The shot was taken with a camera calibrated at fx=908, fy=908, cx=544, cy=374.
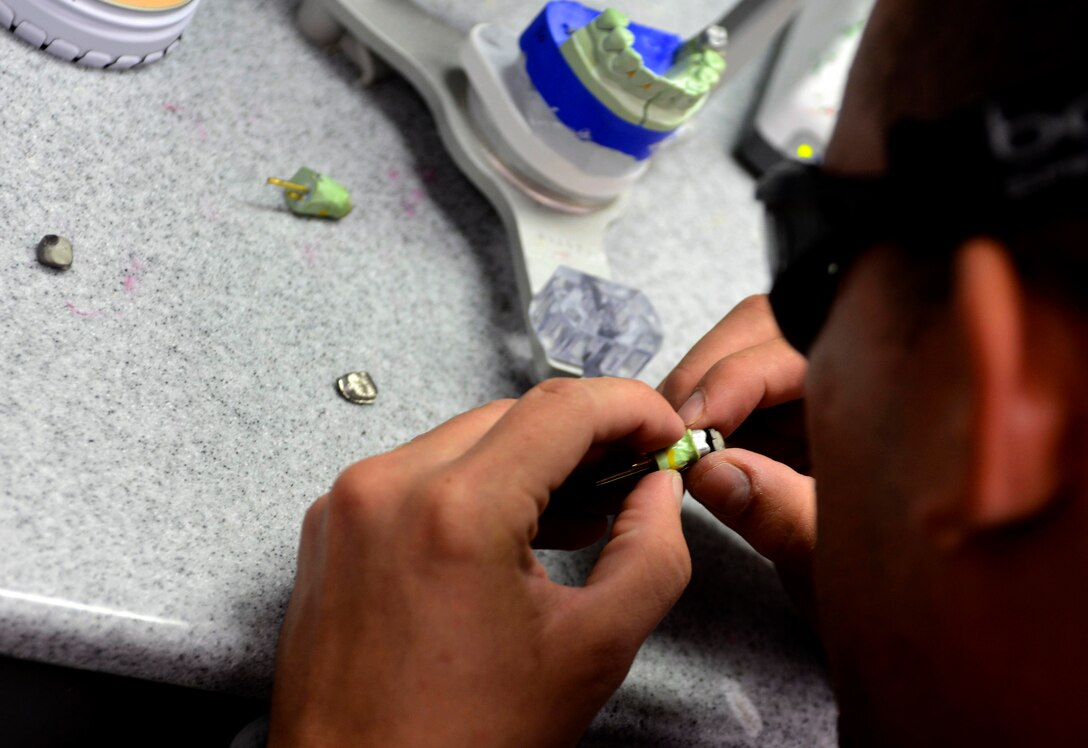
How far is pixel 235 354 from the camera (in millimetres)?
523

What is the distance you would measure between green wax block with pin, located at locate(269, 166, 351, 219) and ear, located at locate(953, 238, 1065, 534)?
1.44 feet

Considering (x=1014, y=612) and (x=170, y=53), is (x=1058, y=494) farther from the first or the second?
(x=170, y=53)

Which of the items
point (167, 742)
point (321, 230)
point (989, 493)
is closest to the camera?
point (989, 493)

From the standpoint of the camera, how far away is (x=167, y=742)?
0.47 metres

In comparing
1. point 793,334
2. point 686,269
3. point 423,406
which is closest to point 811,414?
point 793,334

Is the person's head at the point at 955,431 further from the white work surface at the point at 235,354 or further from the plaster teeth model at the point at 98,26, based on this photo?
the plaster teeth model at the point at 98,26

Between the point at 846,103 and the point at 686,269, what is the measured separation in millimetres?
441

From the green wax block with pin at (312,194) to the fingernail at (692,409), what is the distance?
267mm

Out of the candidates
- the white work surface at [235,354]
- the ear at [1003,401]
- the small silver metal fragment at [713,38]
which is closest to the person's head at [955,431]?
the ear at [1003,401]

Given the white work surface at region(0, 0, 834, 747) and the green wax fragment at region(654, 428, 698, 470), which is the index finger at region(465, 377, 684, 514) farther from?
the white work surface at region(0, 0, 834, 747)

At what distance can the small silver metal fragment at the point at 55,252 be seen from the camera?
1.60 feet

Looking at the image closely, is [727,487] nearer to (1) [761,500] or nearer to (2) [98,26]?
(1) [761,500]

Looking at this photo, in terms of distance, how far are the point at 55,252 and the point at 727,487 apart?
39 centimetres

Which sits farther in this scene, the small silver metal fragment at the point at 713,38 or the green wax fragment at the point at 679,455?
the small silver metal fragment at the point at 713,38
